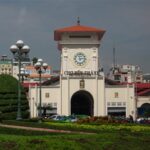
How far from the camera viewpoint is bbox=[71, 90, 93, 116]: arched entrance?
242 feet

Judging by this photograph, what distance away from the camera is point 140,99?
7344 centimetres

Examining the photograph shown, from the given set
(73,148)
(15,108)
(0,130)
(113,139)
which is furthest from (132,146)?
(15,108)

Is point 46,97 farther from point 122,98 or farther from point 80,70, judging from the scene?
point 122,98

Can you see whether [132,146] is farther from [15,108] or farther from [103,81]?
[103,81]

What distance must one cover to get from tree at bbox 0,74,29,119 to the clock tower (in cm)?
2743

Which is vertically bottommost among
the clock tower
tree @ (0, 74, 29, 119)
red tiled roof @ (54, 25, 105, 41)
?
tree @ (0, 74, 29, 119)

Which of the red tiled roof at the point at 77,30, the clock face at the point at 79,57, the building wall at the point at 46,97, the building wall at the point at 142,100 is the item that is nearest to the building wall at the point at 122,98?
the building wall at the point at 142,100

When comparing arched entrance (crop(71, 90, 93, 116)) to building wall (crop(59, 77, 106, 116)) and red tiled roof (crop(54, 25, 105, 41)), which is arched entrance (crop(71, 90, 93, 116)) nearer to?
building wall (crop(59, 77, 106, 116))

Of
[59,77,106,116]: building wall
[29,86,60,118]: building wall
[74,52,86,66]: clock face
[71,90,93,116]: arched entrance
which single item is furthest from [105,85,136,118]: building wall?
[29,86,60,118]: building wall

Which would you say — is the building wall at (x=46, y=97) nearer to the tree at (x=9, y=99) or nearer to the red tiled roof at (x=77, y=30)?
the red tiled roof at (x=77, y=30)

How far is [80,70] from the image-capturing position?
2876 inches

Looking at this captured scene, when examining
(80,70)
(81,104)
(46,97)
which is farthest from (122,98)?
(46,97)

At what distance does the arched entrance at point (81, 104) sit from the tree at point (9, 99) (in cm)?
3152

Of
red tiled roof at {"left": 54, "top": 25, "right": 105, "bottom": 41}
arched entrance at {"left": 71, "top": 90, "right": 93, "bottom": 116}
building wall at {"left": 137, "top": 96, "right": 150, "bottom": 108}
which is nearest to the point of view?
red tiled roof at {"left": 54, "top": 25, "right": 105, "bottom": 41}
